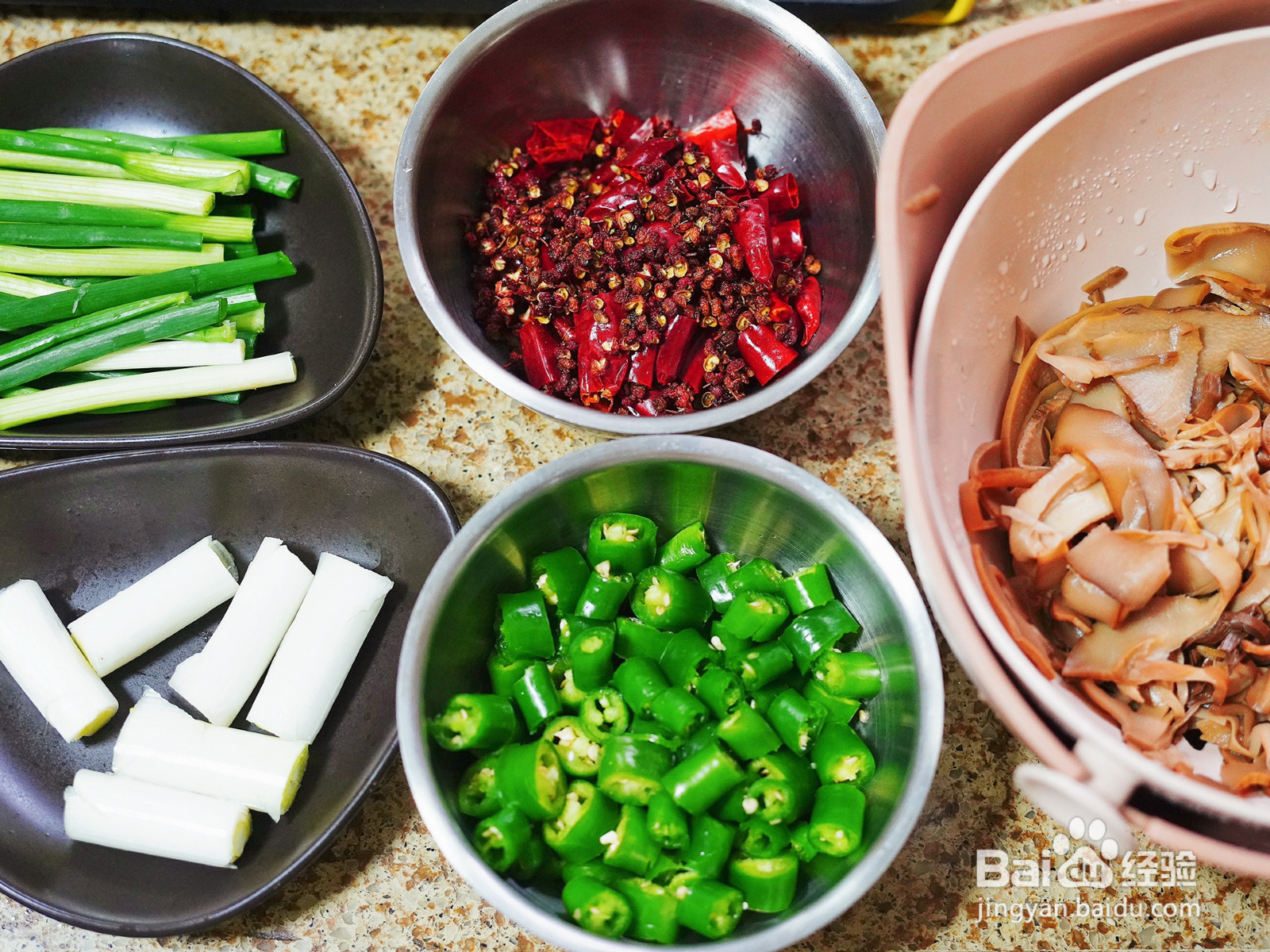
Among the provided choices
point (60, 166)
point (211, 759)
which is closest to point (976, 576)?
point (211, 759)

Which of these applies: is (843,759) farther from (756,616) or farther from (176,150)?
(176,150)

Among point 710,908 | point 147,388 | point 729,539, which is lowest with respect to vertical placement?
point 710,908

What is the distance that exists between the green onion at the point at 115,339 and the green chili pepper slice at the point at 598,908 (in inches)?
48.4

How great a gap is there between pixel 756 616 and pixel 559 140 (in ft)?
3.43

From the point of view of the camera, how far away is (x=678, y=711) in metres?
1.44

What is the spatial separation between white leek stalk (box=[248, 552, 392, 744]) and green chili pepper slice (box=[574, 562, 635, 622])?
0.36 metres

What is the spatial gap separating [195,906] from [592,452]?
1.02 m

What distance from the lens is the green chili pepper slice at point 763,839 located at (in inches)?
56.5

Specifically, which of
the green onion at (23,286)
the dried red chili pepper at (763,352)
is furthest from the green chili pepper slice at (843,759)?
the green onion at (23,286)

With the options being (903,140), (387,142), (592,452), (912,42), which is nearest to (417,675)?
(592,452)

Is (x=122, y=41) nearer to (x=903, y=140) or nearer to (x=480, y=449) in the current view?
(x=480, y=449)

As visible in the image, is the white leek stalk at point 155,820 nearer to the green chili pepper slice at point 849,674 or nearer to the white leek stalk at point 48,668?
the white leek stalk at point 48,668

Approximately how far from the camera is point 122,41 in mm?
1887

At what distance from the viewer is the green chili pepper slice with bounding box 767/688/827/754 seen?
148 cm
